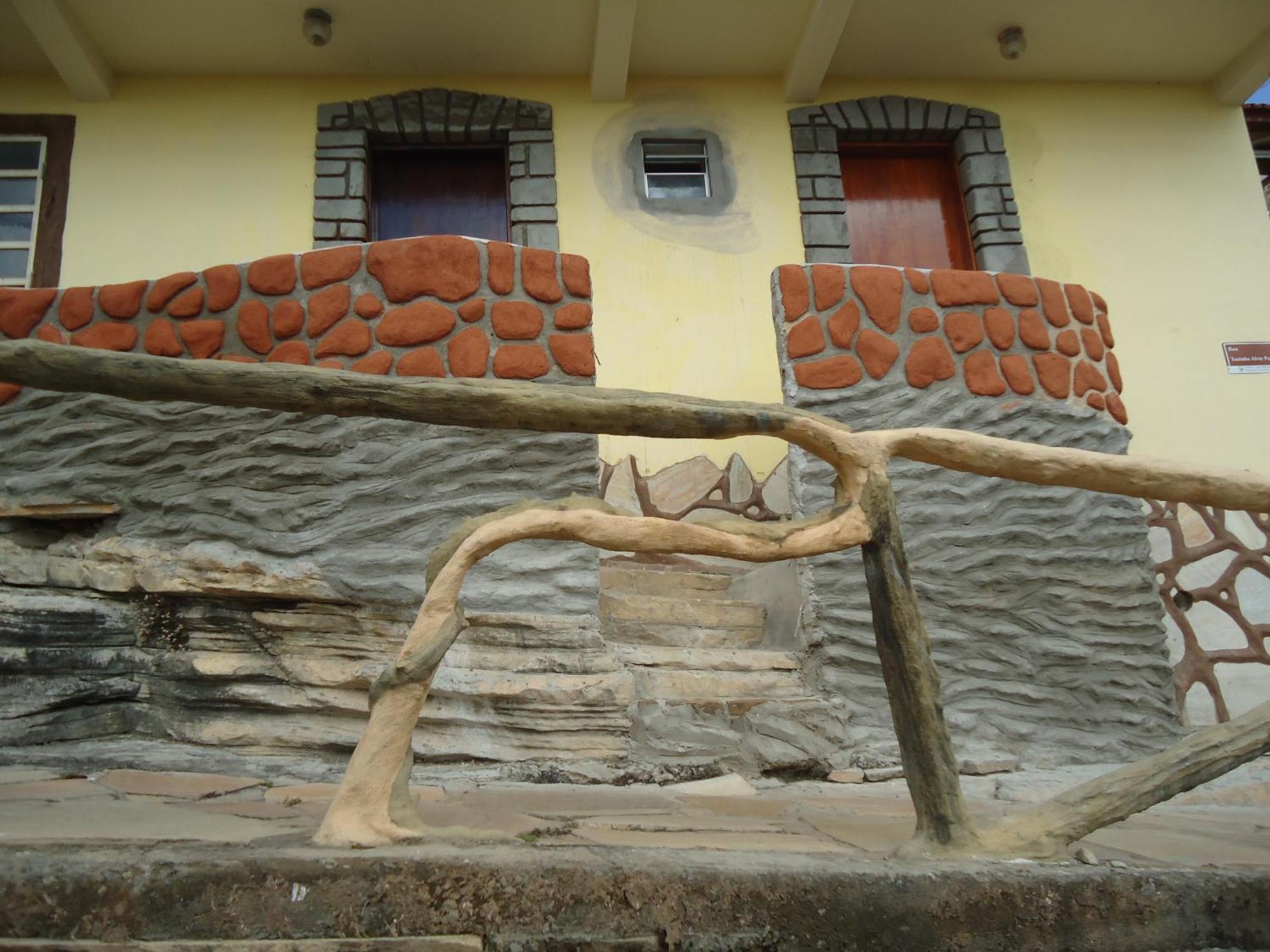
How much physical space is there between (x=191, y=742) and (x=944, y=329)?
315cm

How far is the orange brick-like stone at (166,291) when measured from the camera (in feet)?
12.2

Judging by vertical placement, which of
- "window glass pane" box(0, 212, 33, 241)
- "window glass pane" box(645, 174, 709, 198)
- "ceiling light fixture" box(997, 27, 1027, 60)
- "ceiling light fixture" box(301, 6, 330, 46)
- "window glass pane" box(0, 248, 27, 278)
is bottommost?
"window glass pane" box(0, 248, 27, 278)

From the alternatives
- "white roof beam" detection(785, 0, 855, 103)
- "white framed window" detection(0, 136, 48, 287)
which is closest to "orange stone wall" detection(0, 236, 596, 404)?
"white framed window" detection(0, 136, 48, 287)

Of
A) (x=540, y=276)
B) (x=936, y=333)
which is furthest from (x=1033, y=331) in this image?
(x=540, y=276)

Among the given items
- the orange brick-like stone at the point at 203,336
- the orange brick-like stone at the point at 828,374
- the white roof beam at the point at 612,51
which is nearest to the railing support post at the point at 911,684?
the orange brick-like stone at the point at 828,374

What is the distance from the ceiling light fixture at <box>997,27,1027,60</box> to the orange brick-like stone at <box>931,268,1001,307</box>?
9.15 ft

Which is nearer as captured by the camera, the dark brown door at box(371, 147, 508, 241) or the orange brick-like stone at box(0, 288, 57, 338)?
the orange brick-like stone at box(0, 288, 57, 338)

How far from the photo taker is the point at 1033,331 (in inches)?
163

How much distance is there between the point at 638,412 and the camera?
195 centimetres

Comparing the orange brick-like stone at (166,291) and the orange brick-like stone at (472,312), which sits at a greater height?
the orange brick-like stone at (166,291)

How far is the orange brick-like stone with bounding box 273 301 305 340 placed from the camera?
11.9 ft

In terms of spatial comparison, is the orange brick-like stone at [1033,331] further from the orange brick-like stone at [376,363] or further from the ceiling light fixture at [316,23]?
the ceiling light fixture at [316,23]

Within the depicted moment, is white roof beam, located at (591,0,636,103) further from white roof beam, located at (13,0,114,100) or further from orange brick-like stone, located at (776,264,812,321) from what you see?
white roof beam, located at (13,0,114,100)

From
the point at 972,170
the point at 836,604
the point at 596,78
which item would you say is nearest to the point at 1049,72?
the point at 972,170
